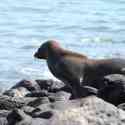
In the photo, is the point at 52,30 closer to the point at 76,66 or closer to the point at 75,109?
the point at 76,66

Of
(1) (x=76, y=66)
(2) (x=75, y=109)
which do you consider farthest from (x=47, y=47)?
(2) (x=75, y=109)

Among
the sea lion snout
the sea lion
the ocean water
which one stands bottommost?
the ocean water

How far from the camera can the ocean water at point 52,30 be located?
1247 cm

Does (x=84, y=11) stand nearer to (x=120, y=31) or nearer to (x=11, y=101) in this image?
(x=120, y=31)

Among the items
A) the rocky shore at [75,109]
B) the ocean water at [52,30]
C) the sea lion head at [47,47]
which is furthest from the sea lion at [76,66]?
the ocean water at [52,30]

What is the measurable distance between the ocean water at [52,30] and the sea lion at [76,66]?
66.2 inches

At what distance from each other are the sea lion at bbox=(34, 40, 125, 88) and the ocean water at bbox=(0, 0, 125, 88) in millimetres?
1682

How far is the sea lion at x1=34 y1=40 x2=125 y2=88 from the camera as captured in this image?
9312 mm

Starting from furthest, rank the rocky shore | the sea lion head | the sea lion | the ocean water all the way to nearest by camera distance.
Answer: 1. the ocean water
2. the sea lion head
3. the sea lion
4. the rocky shore

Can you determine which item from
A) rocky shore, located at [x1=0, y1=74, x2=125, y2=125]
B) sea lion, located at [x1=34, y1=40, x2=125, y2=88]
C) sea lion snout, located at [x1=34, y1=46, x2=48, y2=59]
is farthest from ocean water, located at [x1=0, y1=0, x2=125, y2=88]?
rocky shore, located at [x1=0, y1=74, x2=125, y2=125]

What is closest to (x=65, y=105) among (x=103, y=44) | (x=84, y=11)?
(x=103, y=44)

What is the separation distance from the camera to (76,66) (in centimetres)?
942

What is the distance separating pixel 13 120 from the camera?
20.4 feet

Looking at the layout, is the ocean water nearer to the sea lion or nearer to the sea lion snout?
the sea lion snout
